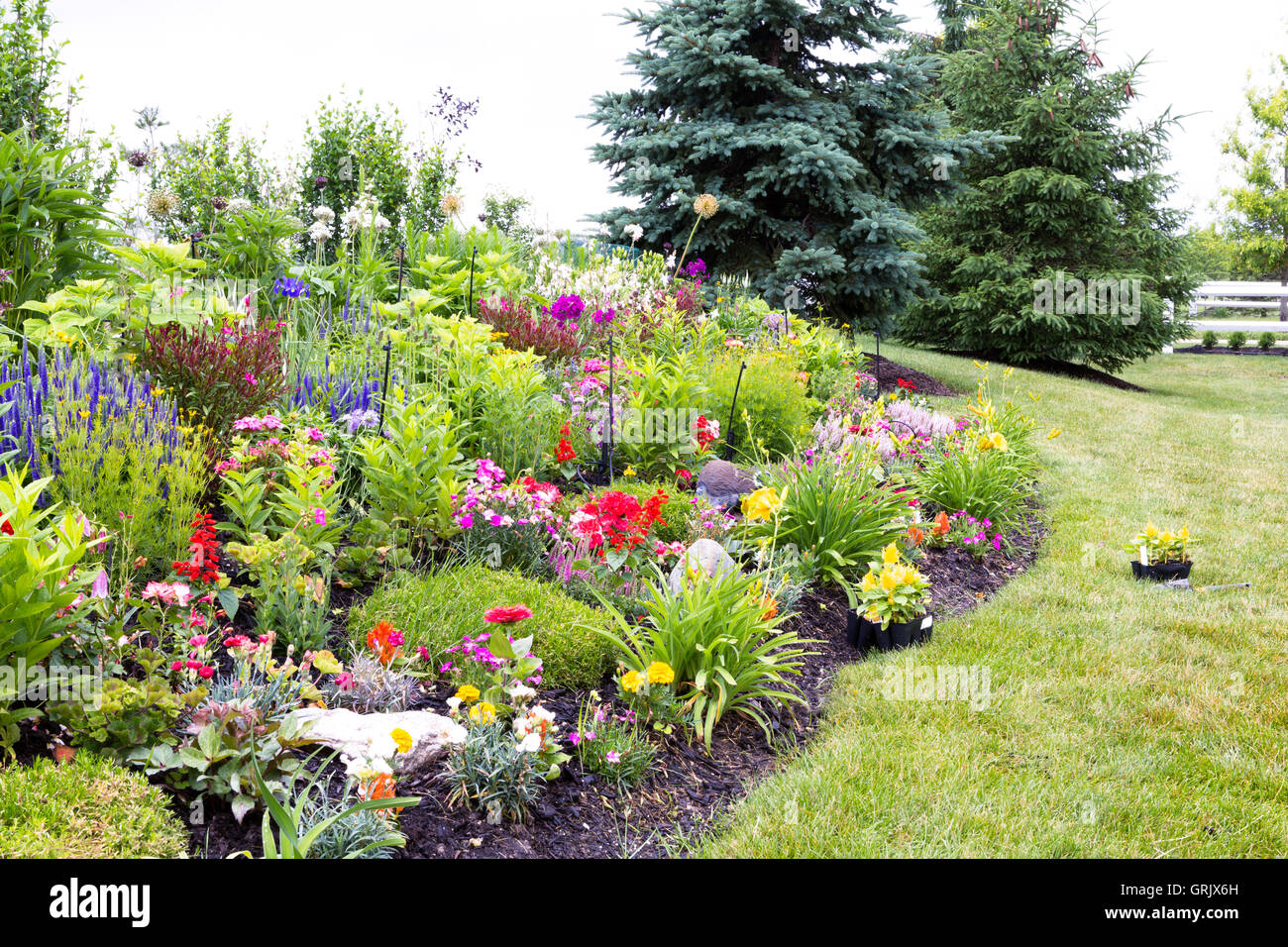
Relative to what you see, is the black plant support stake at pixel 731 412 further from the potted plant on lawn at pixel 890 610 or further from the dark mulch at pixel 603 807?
the dark mulch at pixel 603 807

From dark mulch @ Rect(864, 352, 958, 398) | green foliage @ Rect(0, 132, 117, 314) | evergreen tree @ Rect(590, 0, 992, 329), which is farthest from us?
dark mulch @ Rect(864, 352, 958, 398)

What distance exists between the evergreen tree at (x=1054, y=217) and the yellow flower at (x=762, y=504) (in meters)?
12.0

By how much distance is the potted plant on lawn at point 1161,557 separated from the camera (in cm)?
539

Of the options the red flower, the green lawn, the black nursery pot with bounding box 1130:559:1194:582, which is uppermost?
the red flower

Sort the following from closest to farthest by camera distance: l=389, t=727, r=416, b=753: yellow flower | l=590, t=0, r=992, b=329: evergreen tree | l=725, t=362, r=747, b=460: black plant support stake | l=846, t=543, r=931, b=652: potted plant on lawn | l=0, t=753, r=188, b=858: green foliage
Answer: l=0, t=753, r=188, b=858: green foliage → l=389, t=727, r=416, b=753: yellow flower → l=846, t=543, r=931, b=652: potted plant on lawn → l=725, t=362, r=747, b=460: black plant support stake → l=590, t=0, r=992, b=329: evergreen tree

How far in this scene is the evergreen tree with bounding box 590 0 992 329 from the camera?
10.3 meters

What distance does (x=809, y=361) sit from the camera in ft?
25.5

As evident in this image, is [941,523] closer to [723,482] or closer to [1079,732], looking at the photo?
[723,482]

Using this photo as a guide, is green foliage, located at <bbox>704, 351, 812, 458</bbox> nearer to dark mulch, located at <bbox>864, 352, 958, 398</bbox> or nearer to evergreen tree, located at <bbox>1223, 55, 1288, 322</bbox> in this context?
dark mulch, located at <bbox>864, 352, 958, 398</bbox>

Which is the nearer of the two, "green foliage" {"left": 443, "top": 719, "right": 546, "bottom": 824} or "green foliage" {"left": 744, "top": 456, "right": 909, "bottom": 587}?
"green foliage" {"left": 443, "top": 719, "right": 546, "bottom": 824}

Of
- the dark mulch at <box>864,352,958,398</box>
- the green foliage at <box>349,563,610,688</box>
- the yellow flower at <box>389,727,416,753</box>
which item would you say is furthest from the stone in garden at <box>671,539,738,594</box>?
the dark mulch at <box>864,352,958,398</box>

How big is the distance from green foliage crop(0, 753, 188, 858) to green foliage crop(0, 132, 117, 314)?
3854 millimetres

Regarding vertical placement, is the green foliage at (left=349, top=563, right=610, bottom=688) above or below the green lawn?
above
